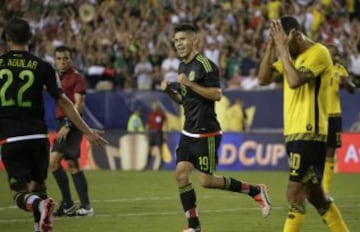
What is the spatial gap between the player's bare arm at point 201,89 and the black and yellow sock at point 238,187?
119 cm

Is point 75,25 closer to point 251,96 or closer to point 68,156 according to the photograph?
point 251,96

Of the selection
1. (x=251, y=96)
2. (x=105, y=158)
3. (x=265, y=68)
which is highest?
(x=265, y=68)

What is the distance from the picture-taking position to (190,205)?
455 inches

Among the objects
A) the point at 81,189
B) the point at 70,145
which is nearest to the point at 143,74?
the point at 70,145

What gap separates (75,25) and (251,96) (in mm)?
7348

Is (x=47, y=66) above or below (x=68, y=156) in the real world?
above

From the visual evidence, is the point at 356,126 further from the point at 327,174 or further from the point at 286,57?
the point at 286,57

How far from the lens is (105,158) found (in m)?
26.2

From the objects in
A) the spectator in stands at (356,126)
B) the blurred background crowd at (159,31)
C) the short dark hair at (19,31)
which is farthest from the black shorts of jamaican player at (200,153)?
the blurred background crowd at (159,31)

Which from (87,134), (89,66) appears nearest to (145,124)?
(89,66)

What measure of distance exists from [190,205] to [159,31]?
726 inches

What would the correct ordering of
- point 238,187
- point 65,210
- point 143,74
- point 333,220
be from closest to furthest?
point 333,220 < point 238,187 < point 65,210 < point 143,74

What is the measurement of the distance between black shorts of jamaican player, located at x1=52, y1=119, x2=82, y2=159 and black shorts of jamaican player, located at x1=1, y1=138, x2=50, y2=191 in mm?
4151

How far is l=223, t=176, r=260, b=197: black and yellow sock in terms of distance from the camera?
12.3m
